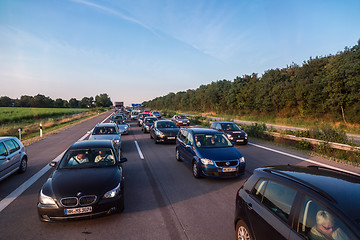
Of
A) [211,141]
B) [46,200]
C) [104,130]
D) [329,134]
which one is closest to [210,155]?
[211,141]

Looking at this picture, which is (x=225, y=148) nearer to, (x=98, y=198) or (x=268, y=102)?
Answer: (x=98, y=198)

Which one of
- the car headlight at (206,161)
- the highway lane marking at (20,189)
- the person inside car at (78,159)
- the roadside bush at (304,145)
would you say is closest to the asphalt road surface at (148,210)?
the highway lane marking at (20,189)

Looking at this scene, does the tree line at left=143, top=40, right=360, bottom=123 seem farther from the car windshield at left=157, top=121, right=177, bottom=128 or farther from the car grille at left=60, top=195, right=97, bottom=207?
the car grille at left=60, top=195, right=97, bottom=207

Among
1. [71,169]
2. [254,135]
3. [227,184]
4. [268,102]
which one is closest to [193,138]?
[227,184]

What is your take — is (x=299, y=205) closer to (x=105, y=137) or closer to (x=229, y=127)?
(x=105, y=137)

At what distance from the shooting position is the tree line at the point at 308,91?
80.8 ft

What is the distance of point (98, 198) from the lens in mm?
4078

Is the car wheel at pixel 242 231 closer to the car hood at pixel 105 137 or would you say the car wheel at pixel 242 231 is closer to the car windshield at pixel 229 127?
the car hood at pixel 105 137

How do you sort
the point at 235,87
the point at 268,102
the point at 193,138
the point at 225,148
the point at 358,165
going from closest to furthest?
the point at 225,148 < the point at 193,138 < the point at 358,165 < the point at 268,102 < the point at 235,87

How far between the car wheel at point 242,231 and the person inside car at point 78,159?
3.98 meters

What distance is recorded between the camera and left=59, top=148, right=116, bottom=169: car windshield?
5223mm

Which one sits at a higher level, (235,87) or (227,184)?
(235,87)

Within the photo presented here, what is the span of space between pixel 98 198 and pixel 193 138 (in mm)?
4474

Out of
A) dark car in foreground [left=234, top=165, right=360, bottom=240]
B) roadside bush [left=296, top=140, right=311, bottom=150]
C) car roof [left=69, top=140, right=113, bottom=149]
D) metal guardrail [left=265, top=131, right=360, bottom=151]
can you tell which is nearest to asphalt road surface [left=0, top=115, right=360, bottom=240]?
dark car in foreground [left=234, top=165, right=360, bottom=240]
